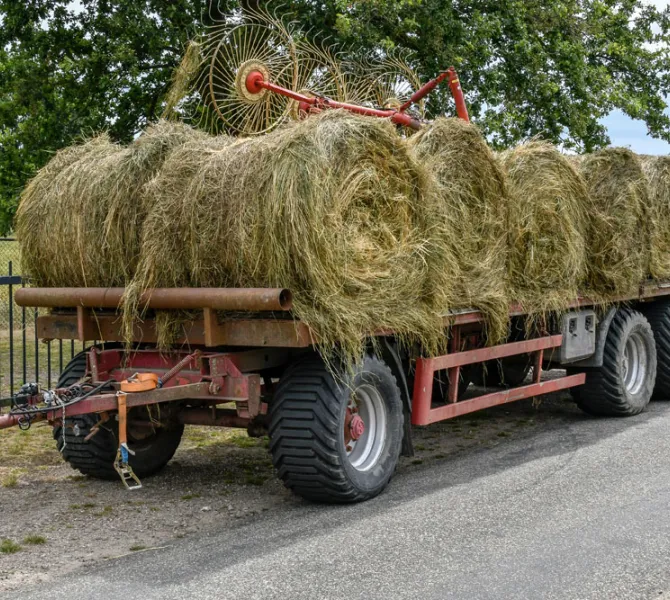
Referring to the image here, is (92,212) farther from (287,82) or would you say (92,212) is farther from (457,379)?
(287,82)

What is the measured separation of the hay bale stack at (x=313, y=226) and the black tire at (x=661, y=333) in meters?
4.43

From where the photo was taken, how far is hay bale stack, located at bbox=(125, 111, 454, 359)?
5.67m

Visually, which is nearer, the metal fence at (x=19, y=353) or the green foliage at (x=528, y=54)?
the metal fence at (x=19, y=353)

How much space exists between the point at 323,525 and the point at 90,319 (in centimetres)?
221

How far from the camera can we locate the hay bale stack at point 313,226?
567 centimetres

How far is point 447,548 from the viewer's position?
523 cm

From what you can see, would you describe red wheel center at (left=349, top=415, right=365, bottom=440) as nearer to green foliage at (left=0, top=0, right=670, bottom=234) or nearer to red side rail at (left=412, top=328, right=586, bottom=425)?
red side rail at (left=412, top=328, right=586, bottom=425)

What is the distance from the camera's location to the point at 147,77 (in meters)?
15.4

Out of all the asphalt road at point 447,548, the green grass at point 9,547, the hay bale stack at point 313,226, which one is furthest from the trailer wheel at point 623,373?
the green grass at point 9,547

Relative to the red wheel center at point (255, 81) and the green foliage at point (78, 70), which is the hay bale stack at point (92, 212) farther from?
the green foliage at point (78, 70)

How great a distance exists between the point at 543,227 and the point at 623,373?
2113mm

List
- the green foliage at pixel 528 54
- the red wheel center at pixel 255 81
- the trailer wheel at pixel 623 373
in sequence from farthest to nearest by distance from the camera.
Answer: the green foliage at pixel 528 54, the trailer wheel at pixel 623 373, the red wheel center at pixel 255 81

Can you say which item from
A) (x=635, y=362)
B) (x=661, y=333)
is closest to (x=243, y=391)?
(x=635, y=362)

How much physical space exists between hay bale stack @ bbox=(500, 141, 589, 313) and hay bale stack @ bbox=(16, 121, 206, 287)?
8.95 feet
